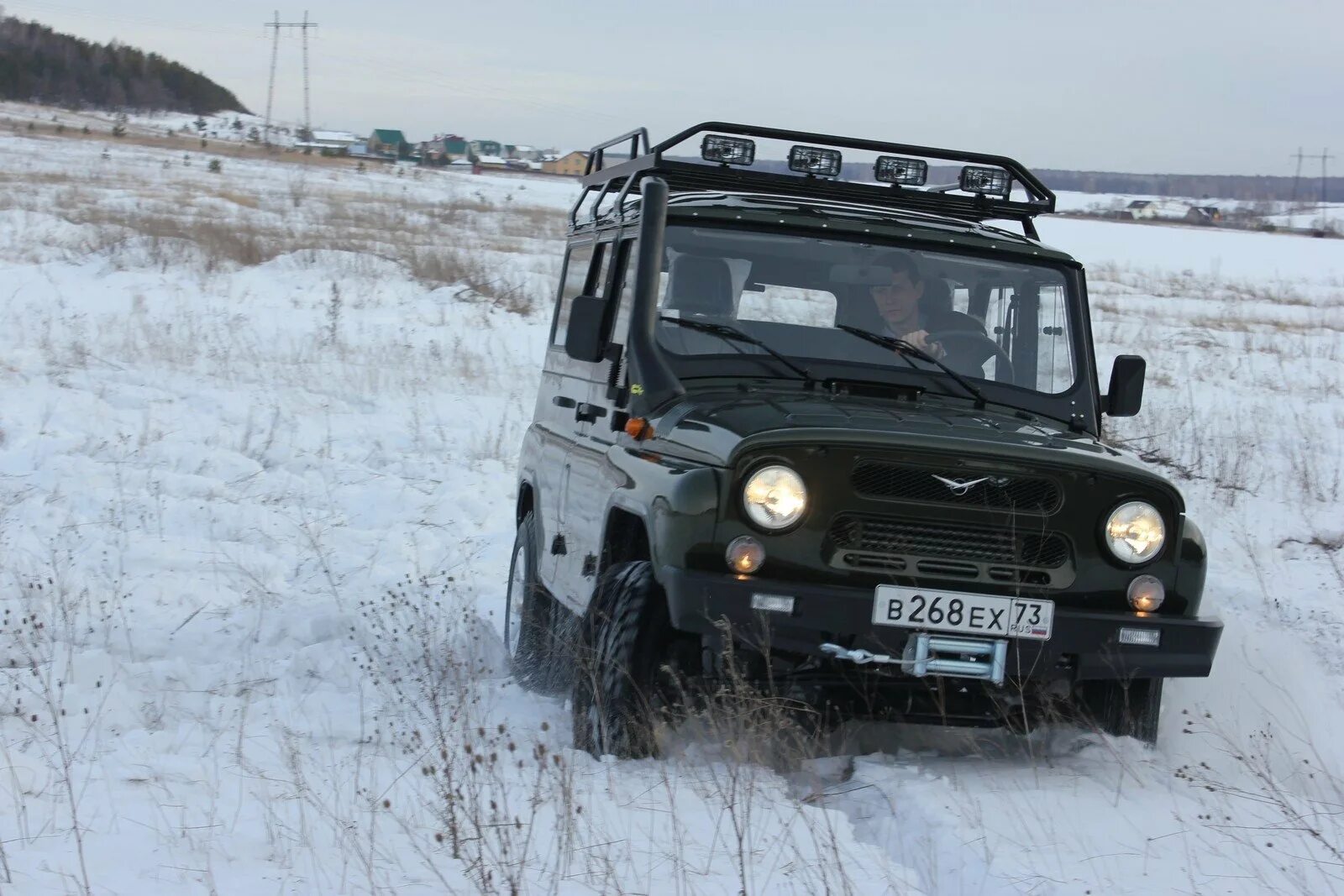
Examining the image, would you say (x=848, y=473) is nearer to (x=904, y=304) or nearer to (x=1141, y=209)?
(x=904, y=304)

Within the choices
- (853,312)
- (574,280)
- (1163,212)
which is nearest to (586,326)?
(853,312)

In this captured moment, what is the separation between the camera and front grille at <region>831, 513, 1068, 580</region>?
4281mm

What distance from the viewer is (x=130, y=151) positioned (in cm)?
4947

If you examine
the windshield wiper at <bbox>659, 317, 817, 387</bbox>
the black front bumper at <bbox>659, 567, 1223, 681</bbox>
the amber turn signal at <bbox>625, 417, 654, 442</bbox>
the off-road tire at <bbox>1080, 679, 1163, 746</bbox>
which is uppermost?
the windshield wiper at <bbox>659, 317, 817, 387</bbox>

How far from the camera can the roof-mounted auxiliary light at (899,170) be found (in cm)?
615

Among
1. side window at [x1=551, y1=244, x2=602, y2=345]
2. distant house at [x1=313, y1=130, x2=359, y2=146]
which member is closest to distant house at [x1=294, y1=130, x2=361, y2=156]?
distant house at [x1=313, y1=130, x2=359, y2=146]

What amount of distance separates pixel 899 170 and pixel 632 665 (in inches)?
109

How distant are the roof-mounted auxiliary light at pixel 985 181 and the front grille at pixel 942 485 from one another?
220cm

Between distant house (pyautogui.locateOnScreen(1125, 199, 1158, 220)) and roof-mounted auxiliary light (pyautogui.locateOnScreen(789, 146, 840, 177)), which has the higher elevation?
distant house (pyautogui.locateOnScreen(1125, 199, 1158, 220))

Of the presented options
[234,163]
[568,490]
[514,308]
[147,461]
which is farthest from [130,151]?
[568,490]

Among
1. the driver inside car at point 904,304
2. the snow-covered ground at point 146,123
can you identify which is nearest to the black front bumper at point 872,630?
the driver inside car at point 904,304

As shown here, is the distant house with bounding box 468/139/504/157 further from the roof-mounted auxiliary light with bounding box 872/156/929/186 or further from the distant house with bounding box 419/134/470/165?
the roof-mounted auxiliary light with bounding box 872/156/929/186

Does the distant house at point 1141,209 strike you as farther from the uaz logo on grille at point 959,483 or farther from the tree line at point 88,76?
the uaz logo on grille at point 959,483

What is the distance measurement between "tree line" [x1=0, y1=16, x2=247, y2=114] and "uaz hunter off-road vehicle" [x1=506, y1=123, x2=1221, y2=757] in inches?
3942
